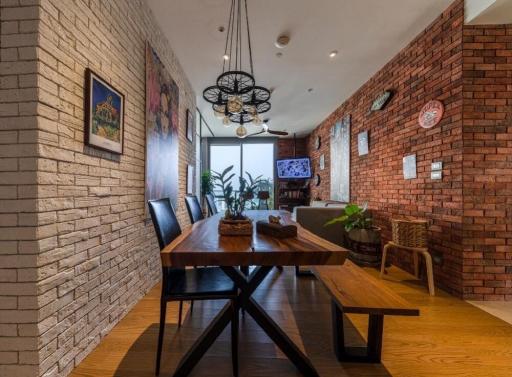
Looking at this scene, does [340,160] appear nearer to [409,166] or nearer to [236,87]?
[409,166]

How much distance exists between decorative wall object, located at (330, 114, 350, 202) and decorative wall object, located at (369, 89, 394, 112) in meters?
1.05

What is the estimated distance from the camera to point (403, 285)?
8.64 ft

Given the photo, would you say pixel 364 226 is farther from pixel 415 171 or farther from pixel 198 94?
pixel 198 94

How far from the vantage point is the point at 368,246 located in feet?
10.7

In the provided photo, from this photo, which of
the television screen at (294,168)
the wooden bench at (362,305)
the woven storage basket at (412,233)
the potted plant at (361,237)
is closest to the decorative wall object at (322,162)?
the television screen at (294,168)

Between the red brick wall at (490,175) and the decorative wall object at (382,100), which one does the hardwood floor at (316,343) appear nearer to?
the red brick wall at (490,175)

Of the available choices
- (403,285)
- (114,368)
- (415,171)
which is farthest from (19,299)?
(415,171)

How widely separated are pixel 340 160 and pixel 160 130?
3.90m

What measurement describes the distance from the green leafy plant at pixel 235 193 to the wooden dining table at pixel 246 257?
0.17 metres

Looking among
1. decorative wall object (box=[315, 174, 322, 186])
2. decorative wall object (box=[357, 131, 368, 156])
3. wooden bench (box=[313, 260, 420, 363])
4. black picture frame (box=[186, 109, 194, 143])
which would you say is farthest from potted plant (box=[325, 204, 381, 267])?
decorative wall object (box=[315, 174, 322, 186])

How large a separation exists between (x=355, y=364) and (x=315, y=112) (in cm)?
523

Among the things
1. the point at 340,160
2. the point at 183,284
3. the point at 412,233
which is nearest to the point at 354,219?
the point at 412,233

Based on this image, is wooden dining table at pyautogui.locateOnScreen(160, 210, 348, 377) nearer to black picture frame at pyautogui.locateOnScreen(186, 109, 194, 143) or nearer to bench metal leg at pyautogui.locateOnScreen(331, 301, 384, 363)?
bench metal leg at pyautogui.locateOnScreen(331, 301, 384, 363)

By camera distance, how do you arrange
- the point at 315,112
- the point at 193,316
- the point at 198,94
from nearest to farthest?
the point at 193,316 → the point at 198,94 → the point at 315,112
